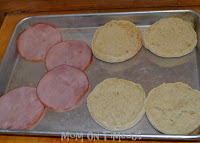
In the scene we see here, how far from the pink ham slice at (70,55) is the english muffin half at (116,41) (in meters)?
0.10

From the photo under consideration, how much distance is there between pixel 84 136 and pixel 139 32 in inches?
40.8

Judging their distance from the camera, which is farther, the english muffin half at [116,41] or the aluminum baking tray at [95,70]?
the english muffin half at [116,41]

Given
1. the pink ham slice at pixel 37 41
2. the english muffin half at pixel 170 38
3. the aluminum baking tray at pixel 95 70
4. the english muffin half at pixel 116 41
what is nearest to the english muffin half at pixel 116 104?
the aluminum baking tray at pixel 95 70

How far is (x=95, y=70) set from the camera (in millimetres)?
1884

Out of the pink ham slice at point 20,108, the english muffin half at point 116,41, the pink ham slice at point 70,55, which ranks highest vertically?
the english muffin half at point 116,41

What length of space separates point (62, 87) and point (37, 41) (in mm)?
601

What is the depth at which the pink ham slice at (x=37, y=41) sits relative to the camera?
2.00 metres

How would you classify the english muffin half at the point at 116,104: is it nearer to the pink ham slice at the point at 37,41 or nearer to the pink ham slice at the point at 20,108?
the pink ham slice at the point at 20,108

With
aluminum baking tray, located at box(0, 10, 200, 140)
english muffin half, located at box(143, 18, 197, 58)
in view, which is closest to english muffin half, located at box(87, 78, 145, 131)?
aluminum baking tray, located at box(0, 10, 200, 140)

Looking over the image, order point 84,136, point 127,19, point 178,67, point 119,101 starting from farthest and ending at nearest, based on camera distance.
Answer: point 127,19 < point 178,67 < point 119,101 < point 84,136

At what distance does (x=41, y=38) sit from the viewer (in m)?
2.08

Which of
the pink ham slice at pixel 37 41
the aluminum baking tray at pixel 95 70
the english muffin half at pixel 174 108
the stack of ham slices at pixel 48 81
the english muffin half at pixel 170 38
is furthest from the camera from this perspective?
the pink ham slice at pixel 37 41

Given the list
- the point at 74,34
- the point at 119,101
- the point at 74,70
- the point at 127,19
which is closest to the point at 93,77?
the point at 74,70

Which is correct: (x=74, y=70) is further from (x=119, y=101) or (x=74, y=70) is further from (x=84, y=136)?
(x=84, y=136)
